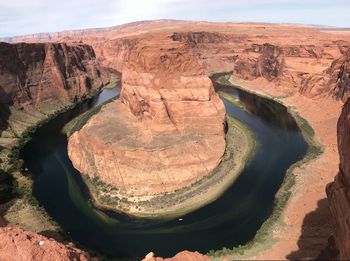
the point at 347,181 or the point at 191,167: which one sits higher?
the point at 347,181

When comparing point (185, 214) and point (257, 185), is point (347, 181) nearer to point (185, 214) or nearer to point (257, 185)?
point (185, 214)

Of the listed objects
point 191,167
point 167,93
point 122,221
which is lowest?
point 122,221

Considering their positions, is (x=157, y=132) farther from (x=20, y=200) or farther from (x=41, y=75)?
(x=41, y=75)

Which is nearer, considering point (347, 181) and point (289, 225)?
point (347, 181)

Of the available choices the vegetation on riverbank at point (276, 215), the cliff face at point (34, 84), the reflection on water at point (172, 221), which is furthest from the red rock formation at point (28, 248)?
the cliff face at point (34, 84)

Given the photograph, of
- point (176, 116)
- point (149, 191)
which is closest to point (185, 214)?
point (149, 191)

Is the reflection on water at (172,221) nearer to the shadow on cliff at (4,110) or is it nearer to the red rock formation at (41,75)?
the shadow on cliff at (4,110)

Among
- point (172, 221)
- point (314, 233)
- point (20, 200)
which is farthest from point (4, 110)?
point (314, 233)
